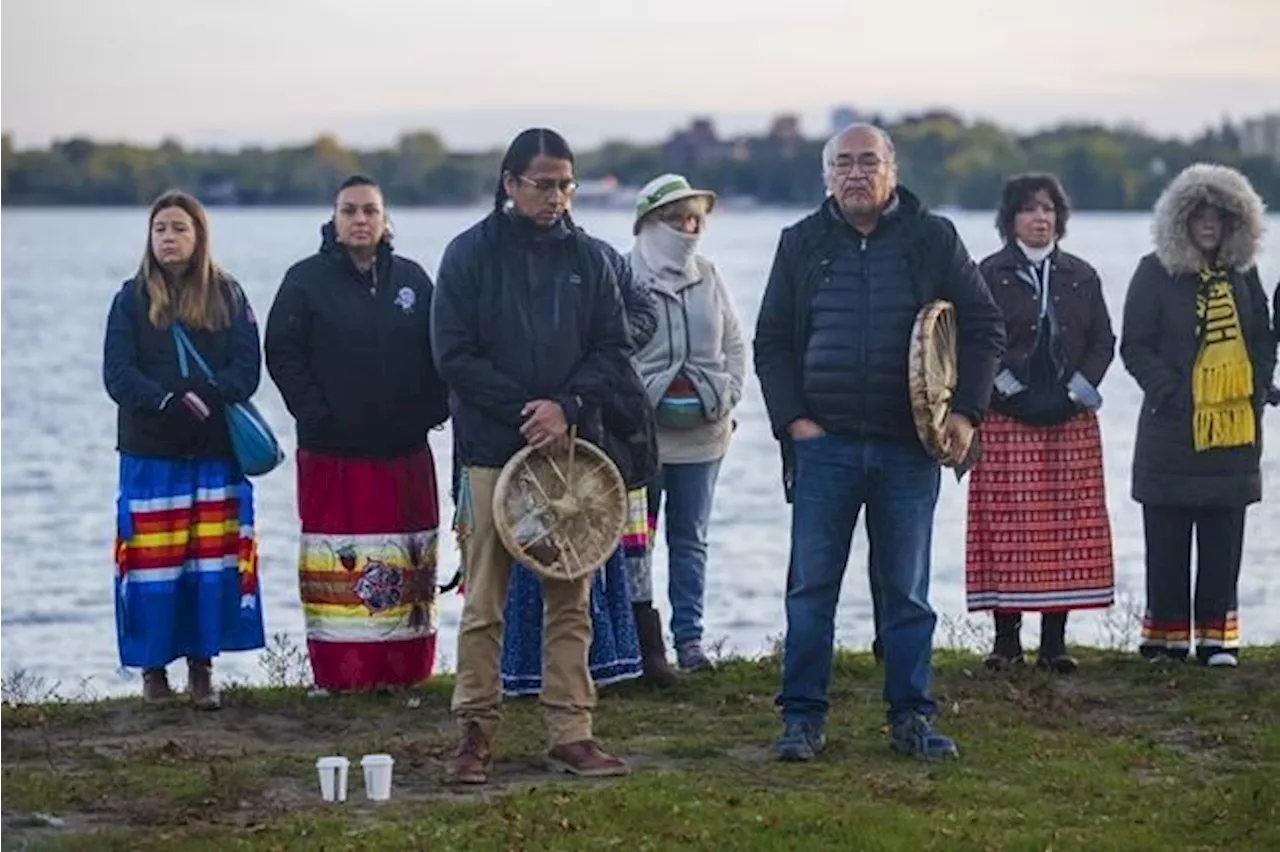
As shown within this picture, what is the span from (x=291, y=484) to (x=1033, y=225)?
17059mm

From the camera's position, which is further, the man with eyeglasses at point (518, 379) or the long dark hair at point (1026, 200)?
the long dark hair at point (1026, 200)

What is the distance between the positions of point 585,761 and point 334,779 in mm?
928

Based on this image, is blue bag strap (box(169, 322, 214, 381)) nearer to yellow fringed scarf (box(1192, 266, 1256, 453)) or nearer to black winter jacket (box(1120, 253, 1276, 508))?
black winter jacket (box(1120, 253, 1276, 508))

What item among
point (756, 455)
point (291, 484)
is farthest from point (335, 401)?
point (756, 455)

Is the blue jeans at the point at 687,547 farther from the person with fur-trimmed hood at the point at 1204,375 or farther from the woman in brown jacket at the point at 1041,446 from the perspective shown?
the person with fur-trimmed hood at the point at 1204,375

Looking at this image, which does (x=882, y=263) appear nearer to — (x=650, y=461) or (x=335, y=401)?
(x=650, y=461)

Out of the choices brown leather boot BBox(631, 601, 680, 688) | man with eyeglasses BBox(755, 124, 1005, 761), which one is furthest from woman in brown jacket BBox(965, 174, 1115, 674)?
man with eyeglasses BBox(755, 124, 1005, 761)

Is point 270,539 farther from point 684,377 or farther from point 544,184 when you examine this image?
point 544,184

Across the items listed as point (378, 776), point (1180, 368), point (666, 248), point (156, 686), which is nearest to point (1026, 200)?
point (1180, 368)

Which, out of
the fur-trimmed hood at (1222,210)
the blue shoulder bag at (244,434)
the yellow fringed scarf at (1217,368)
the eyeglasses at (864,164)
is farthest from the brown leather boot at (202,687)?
the fur-trimmed hood at (1222,210)

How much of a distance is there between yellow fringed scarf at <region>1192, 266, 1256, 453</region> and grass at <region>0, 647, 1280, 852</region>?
1079mm

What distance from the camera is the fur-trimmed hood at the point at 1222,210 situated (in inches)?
475

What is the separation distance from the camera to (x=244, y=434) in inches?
438

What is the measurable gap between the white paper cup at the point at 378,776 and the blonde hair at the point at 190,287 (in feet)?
8.90
